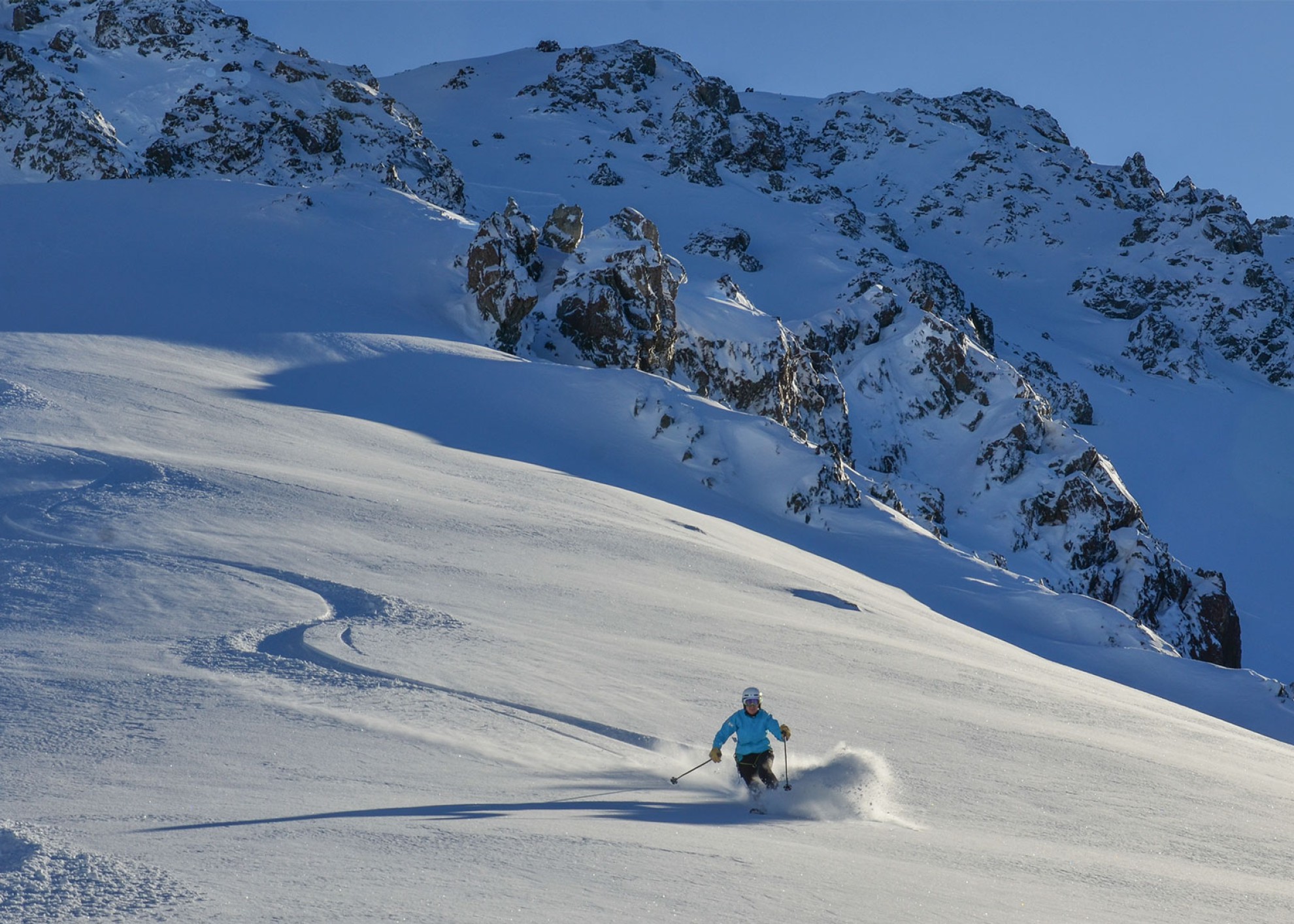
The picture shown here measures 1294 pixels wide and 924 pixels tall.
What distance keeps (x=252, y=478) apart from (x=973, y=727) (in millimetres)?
8833

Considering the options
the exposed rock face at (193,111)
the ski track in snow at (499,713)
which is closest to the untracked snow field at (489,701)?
the ski track in snow at (499,713)

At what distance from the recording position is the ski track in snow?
21.7 feet

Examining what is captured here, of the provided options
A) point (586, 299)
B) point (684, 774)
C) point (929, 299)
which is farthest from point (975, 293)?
point (684, 774)

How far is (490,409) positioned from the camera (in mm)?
23047

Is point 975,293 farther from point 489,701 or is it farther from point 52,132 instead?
point 489,701

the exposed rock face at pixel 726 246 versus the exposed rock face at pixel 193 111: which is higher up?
the exposed rock face at pixel 726 246

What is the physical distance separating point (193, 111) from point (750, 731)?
44381mm

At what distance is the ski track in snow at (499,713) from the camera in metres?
6.62

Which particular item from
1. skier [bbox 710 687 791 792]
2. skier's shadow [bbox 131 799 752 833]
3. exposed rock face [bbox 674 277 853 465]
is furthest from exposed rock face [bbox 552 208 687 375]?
skier's shadow [bbox 131 799 752 833]

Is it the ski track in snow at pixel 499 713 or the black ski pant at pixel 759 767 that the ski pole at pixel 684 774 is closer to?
the ski track in snow at pixel 499 713

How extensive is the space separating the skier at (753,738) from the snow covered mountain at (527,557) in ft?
0.77

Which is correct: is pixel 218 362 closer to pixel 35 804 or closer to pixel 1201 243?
pixel 35 804

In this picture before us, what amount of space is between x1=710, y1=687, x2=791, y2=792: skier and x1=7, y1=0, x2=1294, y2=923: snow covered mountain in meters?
0.24

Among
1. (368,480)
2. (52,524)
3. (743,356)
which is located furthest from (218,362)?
(743,356)
